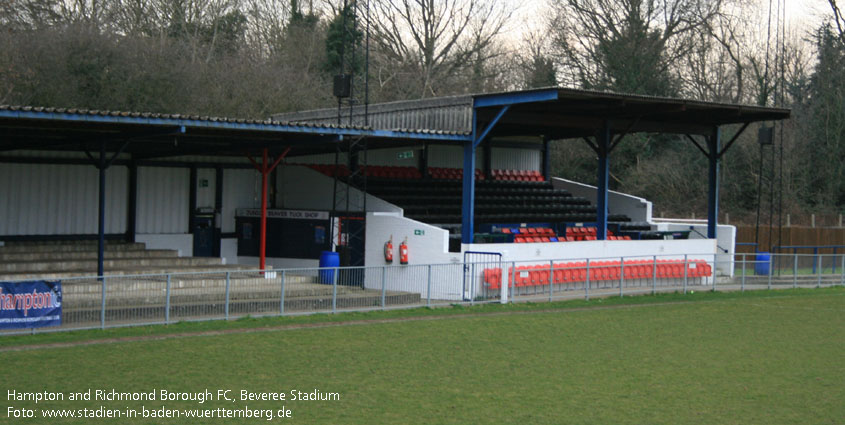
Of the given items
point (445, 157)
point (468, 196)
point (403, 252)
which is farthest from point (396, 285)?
point (445, 157)

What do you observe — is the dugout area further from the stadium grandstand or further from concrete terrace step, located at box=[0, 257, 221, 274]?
concrete terrace step, located at box=[0, 257, 221, 274]

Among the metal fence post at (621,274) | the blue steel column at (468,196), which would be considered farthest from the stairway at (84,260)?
the metal fence post at (621,274)

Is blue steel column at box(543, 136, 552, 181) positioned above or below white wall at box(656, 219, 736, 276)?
above

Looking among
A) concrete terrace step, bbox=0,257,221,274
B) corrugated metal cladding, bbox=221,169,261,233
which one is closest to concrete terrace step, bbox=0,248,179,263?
concrete terrace step, bbox=0,257,221,274

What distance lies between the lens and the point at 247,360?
13828 millimetres

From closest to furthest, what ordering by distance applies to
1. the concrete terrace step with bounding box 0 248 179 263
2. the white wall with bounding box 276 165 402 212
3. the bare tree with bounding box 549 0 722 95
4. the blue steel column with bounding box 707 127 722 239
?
the concrete terrace step with bounding box 0 248 179 263
the white wall with bounding box 276 165 402 212
the blue steel column with bounding box 707 127 722 239
the bare tree with bounding box 549 0 722 95

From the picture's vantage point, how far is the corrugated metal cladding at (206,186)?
26.8m

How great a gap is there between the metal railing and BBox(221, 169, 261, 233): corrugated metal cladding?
4.01 metres

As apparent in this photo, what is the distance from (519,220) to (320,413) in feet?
70.2

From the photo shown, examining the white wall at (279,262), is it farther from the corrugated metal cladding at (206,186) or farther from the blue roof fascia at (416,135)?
the blue roof fascia at (416,135)

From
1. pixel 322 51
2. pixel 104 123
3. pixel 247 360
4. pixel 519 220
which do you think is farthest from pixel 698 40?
pixel 247 360

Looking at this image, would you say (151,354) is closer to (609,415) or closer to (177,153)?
(609,415)

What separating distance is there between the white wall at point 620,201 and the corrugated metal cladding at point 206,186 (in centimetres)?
1583

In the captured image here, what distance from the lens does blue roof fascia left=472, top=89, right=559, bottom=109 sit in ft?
77.4
